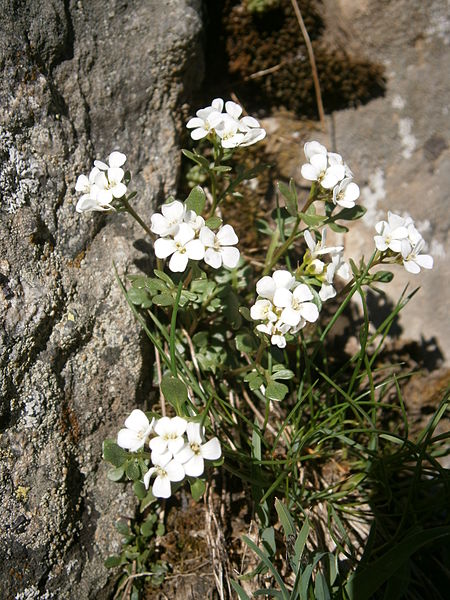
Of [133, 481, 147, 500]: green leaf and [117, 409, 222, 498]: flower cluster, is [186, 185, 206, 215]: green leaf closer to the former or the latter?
[117, 409, 222, 498]: flower cluster

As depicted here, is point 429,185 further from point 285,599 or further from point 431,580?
point 285,599

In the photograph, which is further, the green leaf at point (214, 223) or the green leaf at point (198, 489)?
the green leaf at point (214, 223)

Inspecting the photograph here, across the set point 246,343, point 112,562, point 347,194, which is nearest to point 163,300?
point 246,343

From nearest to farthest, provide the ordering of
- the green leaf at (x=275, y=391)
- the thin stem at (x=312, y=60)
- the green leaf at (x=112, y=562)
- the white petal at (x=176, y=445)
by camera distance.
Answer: the white petal at (x=176, y=445), the green leaf at (x=275, y=391), the green leaf at (x=112, y=562), the thin stem at (x=312, y=60)

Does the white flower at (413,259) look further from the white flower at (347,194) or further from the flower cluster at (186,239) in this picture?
the flower cluster at (186,239)

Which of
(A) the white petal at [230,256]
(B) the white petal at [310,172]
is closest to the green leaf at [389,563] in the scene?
(A) the white petal at [230,256]

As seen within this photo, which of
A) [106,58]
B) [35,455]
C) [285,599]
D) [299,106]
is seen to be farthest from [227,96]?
[285,599]
